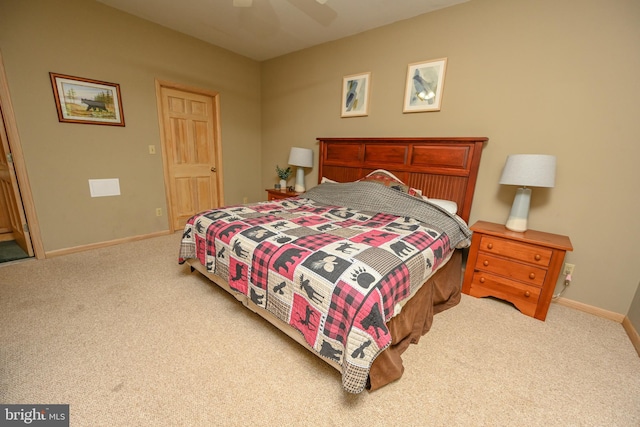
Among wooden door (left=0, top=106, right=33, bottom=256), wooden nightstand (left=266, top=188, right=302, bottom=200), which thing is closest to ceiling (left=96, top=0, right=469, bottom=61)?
wooden door (left=0, top=106, right=33, bottom=256)

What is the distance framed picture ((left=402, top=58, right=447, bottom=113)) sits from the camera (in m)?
2.54

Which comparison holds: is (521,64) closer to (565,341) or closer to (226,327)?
(565,341)

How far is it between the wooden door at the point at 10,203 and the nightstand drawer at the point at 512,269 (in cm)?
439

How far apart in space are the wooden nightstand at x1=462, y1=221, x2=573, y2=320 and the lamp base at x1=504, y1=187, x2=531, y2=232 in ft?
0.21

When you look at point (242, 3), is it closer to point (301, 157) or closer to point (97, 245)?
point (301, 157)

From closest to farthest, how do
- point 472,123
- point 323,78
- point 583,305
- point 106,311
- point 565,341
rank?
point 565,341 < point 106,311 < point 583,305 < point 472,123 < point 323,78

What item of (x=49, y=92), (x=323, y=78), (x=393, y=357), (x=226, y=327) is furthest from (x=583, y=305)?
(x=49, y=92)

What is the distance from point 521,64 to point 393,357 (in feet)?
8.31

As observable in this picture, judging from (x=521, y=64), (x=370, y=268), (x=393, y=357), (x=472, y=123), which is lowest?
(x=393, y=357)

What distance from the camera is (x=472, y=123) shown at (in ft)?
7.98

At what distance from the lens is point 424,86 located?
8.68ft

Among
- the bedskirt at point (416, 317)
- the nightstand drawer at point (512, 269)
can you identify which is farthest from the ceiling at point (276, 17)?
the bedskirt at point (416, 317)

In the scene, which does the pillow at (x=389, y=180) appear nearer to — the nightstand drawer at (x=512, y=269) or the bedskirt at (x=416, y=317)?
the bedskirt at (x=416, y=317)

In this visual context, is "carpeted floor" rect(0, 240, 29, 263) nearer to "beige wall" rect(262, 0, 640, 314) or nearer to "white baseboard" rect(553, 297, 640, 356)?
"beige wall" rect(262, 0, 640, 314)
